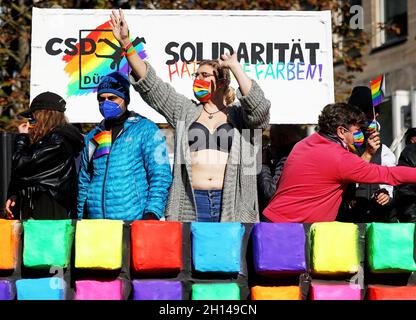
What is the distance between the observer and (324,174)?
598 centimetres

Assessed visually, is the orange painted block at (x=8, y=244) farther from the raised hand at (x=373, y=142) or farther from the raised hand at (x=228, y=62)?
the raised hand at (x=373, y=142)

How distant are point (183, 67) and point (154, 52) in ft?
0.94

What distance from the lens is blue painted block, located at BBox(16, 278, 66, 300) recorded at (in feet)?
16.8

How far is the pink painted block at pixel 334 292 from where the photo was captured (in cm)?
515

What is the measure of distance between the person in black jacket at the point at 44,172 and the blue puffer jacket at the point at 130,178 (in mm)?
155

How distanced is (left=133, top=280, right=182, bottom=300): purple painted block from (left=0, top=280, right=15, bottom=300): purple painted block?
622 mm

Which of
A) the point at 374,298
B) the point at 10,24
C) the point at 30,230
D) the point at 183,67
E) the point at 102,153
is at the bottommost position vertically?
the point at 374,298

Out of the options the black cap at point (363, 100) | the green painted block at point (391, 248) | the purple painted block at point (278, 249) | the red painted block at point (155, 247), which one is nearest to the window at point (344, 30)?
the black cap at point (363, 100)

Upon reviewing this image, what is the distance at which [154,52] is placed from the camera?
880 cm

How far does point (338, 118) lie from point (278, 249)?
1.35 meters

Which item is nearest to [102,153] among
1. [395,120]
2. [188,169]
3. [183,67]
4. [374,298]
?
[188,169]

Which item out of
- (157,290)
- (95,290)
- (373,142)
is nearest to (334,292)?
(157,290)

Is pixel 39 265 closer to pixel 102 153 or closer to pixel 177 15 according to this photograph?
pixel 102 153

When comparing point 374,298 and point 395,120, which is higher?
point 395,120
